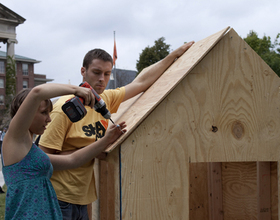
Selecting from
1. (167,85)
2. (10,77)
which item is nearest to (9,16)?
(10,77)

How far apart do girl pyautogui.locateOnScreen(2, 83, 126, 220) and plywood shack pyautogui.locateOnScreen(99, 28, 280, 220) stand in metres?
0.65

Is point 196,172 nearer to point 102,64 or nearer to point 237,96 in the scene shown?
point 237,96

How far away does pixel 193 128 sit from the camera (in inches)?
103

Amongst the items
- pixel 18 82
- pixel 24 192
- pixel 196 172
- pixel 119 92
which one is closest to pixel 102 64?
pixel 119 92

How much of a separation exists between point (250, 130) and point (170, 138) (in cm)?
75

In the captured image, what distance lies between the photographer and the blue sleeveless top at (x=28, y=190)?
1.82 metres

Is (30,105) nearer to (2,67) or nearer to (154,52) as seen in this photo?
(154,52)

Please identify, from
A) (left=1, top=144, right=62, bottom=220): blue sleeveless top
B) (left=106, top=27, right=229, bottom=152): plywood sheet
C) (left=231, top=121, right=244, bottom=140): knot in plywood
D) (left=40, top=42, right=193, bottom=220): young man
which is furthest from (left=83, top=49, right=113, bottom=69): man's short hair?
(left=231, top=121, right=244, bottom=140): knot in plywood

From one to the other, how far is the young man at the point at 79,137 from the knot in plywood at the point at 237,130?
1195mm

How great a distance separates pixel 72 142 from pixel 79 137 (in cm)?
9

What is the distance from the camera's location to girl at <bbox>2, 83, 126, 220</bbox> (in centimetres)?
174

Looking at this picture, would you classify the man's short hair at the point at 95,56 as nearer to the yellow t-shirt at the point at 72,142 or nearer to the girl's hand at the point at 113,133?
the yellow t-shirt at the point at 72,142

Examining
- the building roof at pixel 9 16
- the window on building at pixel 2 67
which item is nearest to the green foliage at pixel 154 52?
the building roof at pixel 9 16

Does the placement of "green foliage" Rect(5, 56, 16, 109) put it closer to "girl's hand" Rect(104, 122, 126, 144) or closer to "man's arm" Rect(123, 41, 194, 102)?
"man's arm" Rect(123, 41, 194, 102)
